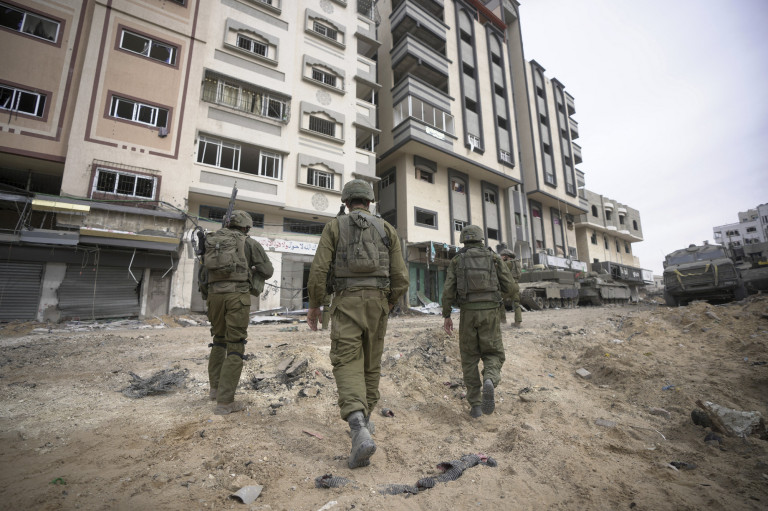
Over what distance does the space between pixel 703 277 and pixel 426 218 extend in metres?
12.4

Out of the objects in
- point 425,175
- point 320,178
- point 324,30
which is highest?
point 324,30

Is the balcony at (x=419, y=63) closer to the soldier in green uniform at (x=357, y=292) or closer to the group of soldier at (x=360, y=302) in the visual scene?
the group of soldier at (x=360, y=302)

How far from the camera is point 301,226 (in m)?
15.8

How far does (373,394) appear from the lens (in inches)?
107

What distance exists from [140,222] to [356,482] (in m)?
13.0

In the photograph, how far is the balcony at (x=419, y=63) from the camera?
1981 centimetres

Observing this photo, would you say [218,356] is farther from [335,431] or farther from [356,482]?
[356,482]

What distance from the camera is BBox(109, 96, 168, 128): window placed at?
12.2m

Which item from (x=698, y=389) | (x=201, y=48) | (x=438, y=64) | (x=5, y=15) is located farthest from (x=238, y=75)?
(x=698, y=389)

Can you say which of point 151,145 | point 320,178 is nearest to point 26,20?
point 151,145

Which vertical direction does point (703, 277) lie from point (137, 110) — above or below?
below

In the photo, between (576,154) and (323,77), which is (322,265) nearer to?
(323,77)

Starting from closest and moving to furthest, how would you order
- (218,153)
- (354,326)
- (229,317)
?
(354,326)
(229,317)
(218,153)

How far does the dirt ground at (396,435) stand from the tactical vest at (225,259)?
126 cm
